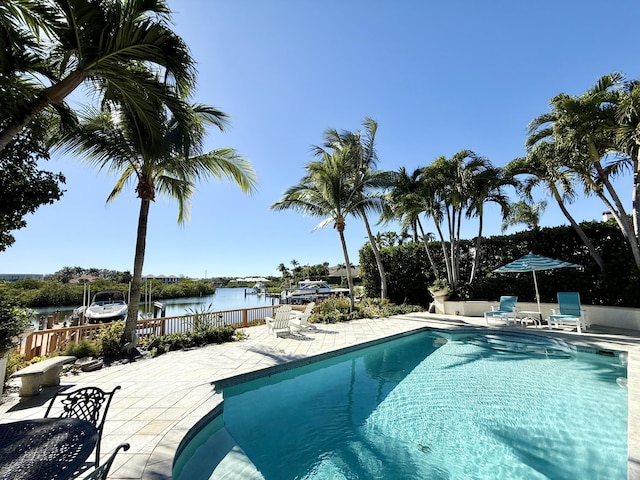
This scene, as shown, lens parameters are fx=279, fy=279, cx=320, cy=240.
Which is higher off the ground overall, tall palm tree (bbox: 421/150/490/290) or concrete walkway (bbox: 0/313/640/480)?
tall palm tree (bbox: 421/150/490/290)

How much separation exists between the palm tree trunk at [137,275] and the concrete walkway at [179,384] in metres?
0.93

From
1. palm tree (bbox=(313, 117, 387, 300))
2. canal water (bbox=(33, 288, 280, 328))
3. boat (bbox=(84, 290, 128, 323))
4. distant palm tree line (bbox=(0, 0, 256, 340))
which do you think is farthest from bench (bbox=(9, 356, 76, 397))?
palm tree (bbox=(313, 117, 387, 300))

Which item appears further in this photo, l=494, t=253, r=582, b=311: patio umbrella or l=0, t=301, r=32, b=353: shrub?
l=494, t=253, r=582, b=311: patio umbrella

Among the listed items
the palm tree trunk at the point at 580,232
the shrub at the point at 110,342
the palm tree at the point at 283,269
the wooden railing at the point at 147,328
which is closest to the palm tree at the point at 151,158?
the shrub at the point at 110,342

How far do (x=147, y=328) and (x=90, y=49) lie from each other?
7301 mm

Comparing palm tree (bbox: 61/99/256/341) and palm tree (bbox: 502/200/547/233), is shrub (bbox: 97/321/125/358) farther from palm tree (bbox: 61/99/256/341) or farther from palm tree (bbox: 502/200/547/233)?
palm tree (bbox: 502/200/547/233)

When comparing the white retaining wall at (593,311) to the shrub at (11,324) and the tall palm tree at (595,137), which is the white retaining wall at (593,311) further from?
the shrub at (11,324)

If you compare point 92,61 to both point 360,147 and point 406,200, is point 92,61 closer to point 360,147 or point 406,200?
point 406,200

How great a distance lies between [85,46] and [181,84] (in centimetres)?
114

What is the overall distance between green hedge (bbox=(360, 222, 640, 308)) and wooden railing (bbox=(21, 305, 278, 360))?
7.83 metres

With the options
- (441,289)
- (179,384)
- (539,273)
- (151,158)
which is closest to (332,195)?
(441,289)

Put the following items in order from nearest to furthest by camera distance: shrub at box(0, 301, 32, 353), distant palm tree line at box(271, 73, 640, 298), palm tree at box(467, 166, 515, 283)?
shrub at box(0, 301, 32, 353)
distant palm tree line at box(271, 73, 640, 298)
palm tree at box(467, 166, 515, 283)

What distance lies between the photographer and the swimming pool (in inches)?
123

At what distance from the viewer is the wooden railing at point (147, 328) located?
261 inches
